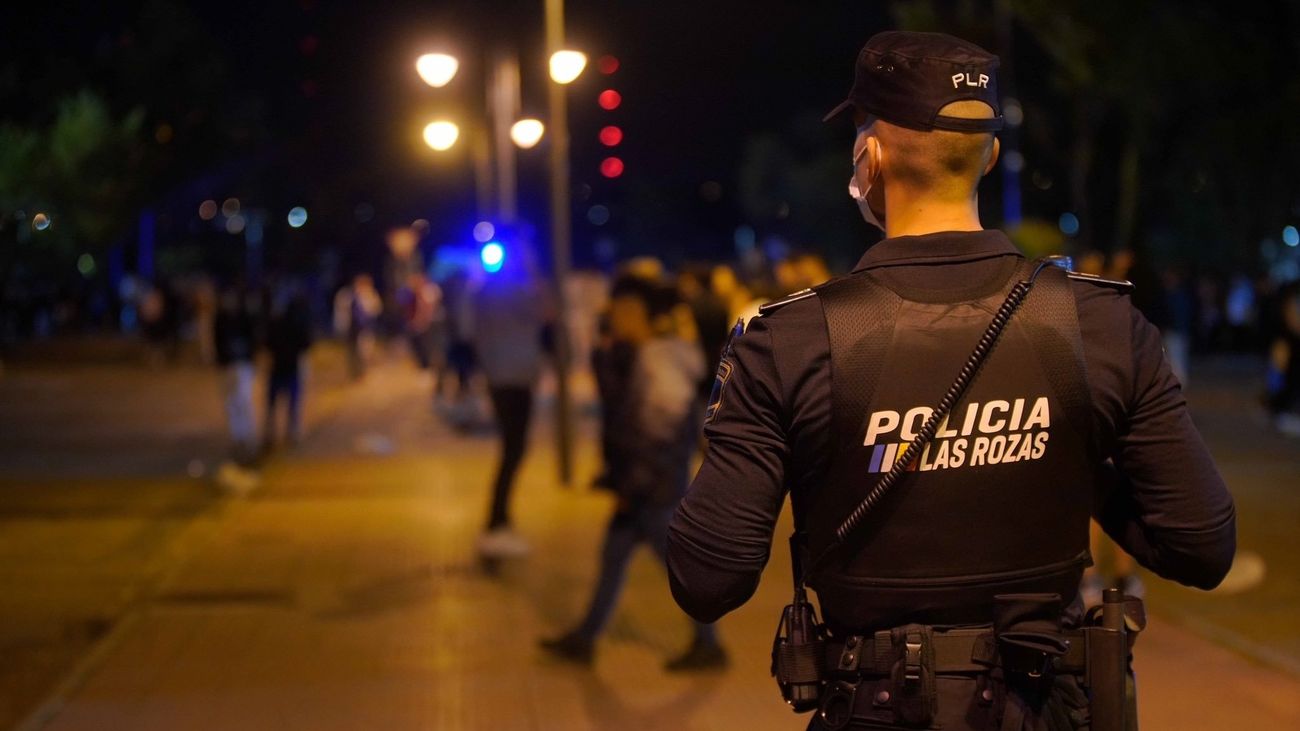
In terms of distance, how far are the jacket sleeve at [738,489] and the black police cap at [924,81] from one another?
1.41 feet

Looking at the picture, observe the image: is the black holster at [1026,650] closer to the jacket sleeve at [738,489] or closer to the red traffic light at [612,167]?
the jacket sleeve at [738,489]

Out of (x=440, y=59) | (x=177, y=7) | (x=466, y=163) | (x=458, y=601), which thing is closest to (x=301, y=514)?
(x=458, y=601)

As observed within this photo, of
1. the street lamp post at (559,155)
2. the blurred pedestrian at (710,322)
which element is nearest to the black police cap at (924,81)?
the blurred pedestrian at (710,322)

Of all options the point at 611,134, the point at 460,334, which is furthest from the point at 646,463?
the point at 611,134

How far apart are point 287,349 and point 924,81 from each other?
13.8m

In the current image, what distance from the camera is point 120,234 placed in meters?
10.8

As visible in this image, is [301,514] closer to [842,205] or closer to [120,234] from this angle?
[120,234]

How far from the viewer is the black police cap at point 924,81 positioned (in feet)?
8.21

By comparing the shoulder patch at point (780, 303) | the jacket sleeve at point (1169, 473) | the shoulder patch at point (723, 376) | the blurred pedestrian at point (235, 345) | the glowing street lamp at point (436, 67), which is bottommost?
the blurred pedestrian at point (235, 345)

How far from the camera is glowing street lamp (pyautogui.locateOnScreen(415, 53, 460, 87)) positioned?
15719mm

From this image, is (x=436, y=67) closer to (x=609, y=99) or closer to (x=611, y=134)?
(x=609, y=99)

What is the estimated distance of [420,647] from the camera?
764cm

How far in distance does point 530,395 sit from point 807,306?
789 cm

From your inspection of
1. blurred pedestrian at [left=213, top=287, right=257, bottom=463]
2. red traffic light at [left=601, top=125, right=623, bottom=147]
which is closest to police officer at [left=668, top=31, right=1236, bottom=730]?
blurred pedestrian at [left=213, top=287, right=257, bottom=463]
